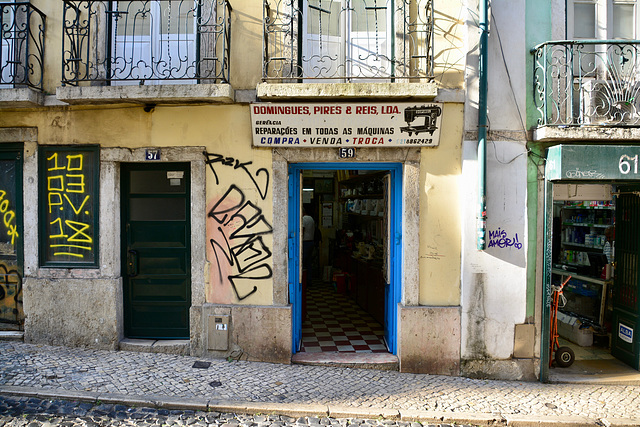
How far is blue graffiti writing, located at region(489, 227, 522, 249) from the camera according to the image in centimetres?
575

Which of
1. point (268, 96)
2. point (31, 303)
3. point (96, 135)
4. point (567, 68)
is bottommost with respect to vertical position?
point (31, 303)

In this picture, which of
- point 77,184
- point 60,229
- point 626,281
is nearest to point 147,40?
point 77,184

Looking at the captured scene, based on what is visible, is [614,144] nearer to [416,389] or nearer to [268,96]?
[416,389]

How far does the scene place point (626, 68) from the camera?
599 centimetres

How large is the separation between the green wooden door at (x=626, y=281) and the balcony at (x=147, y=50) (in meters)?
5.97

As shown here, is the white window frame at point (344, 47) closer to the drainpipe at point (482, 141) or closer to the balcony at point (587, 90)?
the drainpipe at point (482, 141)

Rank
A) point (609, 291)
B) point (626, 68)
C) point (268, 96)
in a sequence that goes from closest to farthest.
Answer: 1. point (268, 96)
2. point (626, 68)
3. point (609, 291)

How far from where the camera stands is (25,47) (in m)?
6.15

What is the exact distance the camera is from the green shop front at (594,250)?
544cm

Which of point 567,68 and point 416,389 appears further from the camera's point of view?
point 567,68

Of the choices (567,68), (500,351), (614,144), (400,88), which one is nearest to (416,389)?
(500,351)

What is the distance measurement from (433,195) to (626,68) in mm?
3244

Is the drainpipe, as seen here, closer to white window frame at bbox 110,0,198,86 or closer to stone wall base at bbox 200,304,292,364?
stone wall base at bbox 200,304,292,364

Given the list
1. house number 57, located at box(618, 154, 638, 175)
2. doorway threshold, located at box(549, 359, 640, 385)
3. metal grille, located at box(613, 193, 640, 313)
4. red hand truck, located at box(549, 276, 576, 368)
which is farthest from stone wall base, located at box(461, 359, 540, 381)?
house number 57, located at box(618, 154, 638, 175)
